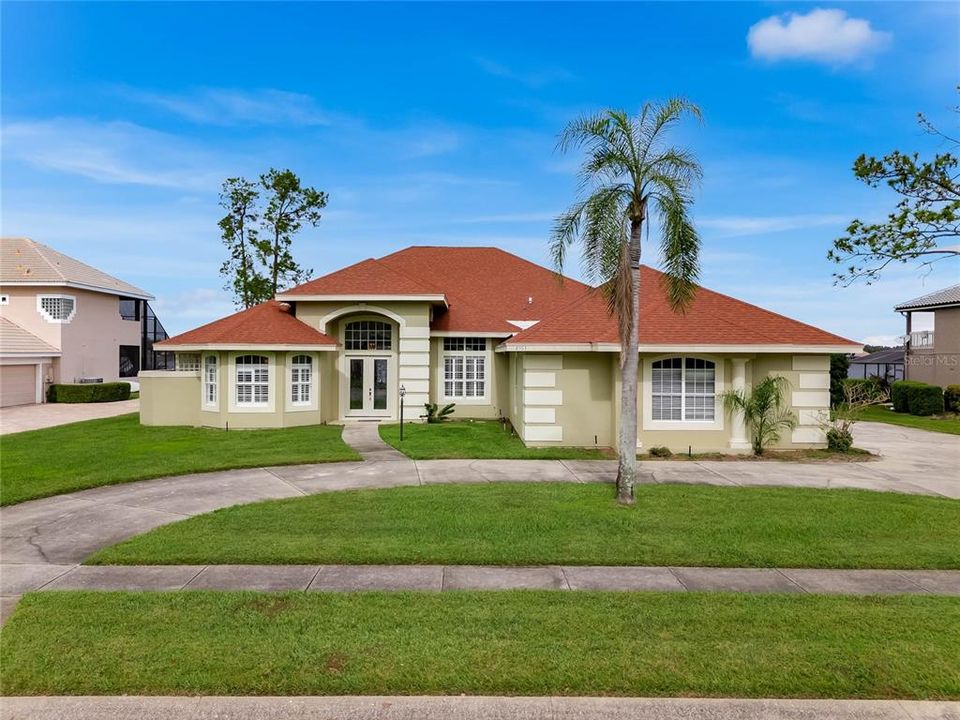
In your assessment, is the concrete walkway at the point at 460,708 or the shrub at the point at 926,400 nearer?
the concrete walkway at the point at 460,708

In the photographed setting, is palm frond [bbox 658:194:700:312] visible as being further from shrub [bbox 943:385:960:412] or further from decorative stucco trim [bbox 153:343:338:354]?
shrub [bbox 943:385:960:412]

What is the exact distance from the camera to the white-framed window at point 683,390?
622 inches

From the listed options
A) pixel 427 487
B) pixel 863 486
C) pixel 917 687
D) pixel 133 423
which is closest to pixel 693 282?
pixel 863 486

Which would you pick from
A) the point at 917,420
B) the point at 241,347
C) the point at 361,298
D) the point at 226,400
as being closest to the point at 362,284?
the point at 361,298

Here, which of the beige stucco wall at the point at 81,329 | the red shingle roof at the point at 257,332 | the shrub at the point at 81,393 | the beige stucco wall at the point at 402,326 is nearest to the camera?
the red shingle roof at the point at 257,332

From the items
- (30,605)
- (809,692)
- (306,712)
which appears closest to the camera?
(306,712)

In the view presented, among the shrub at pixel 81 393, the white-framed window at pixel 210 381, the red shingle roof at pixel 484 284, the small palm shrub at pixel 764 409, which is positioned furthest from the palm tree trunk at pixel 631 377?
the shrub at pixel 81 393

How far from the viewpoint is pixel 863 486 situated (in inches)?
470

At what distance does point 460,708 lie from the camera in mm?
4230

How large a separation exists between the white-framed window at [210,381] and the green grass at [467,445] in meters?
6.11

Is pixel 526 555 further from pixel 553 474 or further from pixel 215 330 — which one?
pixel 215 330

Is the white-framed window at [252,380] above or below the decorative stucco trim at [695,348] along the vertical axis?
below

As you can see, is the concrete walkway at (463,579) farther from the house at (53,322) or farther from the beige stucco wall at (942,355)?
the beige stucco wall at (942,355)

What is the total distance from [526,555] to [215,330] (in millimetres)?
16796
